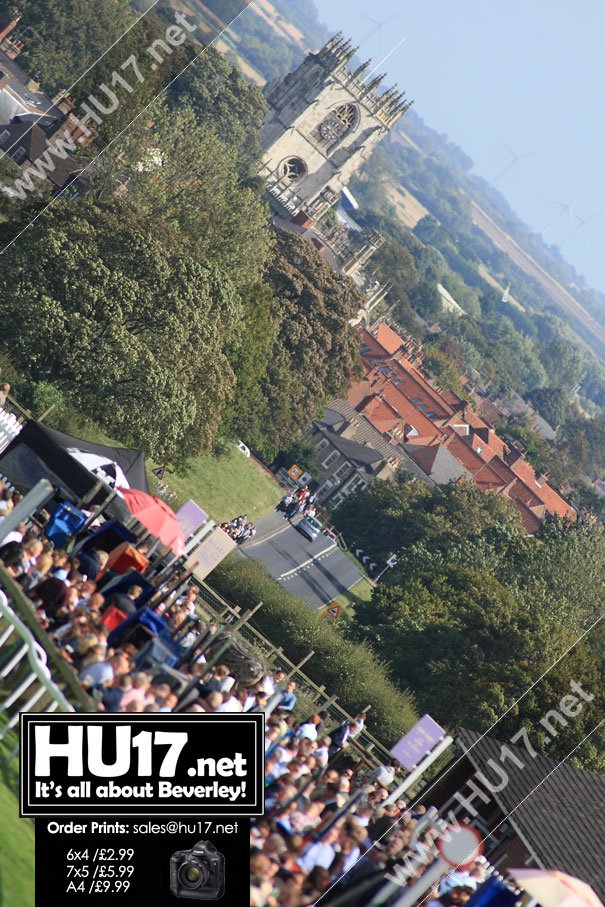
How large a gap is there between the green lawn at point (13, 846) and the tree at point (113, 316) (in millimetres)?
26617

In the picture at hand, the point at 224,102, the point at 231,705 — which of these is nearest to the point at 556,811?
the point at 231,705

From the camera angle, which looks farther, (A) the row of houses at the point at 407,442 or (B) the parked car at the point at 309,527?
(A) the row of houses at the point at 407,442

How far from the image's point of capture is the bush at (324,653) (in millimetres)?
34750

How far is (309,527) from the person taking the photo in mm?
64688

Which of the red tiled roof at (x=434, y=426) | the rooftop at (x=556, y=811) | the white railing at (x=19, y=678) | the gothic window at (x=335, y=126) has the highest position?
the gothic window at (x=335, y=126)

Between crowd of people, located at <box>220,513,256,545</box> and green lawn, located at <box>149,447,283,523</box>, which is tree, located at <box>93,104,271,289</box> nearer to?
green lawn, located at <box>149,447,283,523</box>

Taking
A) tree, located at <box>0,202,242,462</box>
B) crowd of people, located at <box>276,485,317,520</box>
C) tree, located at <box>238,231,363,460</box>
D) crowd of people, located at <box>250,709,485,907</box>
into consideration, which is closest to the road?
crowd of people, located at <box>276,485,317,520</box>

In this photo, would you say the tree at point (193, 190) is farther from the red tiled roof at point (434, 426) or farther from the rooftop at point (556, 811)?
the red tiled roof at point (434, 426)

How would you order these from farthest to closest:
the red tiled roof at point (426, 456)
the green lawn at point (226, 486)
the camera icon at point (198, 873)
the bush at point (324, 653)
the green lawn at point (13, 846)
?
1. the red tiled roof at point (426, 456)
2. the green lawn at point (226, 486)
3. the bush at point (324, 653)
4. the camera icon at point (198, 873)
5. the green lawn at point (13, 846)

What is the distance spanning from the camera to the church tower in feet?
363

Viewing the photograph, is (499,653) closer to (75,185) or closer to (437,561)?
(437,561)

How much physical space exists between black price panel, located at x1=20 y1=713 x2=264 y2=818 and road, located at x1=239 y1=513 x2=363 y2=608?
40.0 meters

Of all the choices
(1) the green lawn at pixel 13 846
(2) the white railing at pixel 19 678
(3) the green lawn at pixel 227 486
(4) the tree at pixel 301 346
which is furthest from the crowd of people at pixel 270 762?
(4) the tree at pixel 301 346

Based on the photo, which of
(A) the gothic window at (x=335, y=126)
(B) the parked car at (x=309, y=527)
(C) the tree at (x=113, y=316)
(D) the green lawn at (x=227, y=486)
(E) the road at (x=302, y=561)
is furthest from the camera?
(A) the gothic window at (x=335, y=126)
